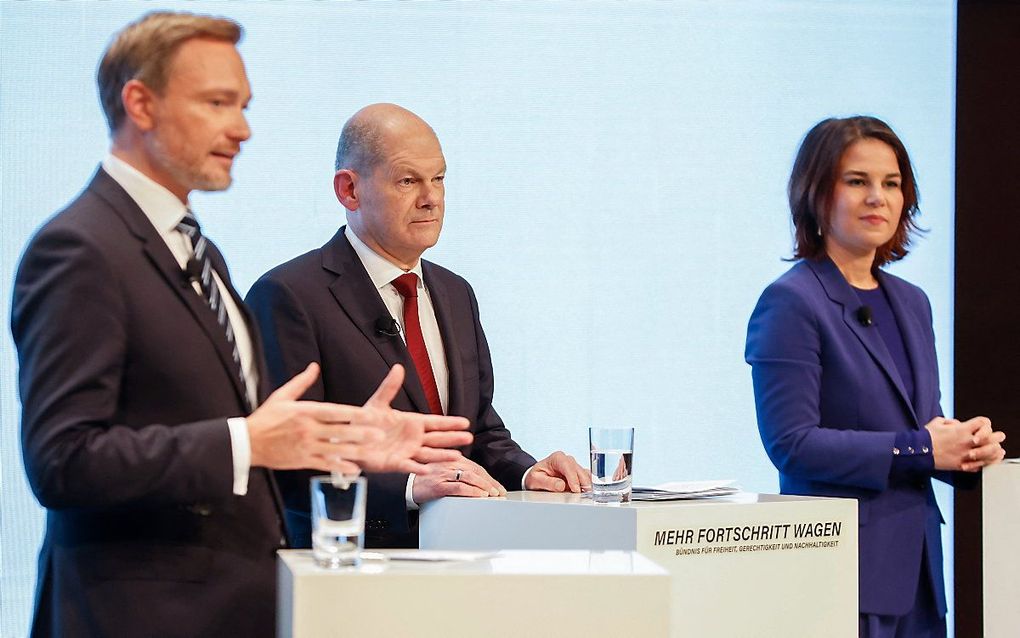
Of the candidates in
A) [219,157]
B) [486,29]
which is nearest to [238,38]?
[219,157]

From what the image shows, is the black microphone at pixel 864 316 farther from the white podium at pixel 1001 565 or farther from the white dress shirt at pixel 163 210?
the white dress shirt at pixel 163 210

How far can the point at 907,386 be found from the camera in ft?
11.3

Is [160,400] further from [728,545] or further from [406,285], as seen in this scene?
[406,285]

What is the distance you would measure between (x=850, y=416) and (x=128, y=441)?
198 centimetres

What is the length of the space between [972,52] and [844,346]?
7.39 feet

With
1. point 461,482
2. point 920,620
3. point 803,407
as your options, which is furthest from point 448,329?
point 920,620

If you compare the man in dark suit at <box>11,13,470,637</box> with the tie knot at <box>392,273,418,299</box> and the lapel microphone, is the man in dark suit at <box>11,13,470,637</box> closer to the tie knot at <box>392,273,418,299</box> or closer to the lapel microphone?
the lapel microphone

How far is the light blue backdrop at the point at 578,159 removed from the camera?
4.14 meters

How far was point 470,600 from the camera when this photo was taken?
182 cm

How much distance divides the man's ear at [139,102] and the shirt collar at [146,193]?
0.26 ft

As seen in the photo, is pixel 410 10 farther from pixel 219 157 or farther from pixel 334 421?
pixel 334 421

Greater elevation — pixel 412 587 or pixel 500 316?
pixel 500 316

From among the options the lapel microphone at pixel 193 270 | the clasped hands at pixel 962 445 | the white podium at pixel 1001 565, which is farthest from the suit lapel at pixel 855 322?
the lapel microphone at pixel 193 270

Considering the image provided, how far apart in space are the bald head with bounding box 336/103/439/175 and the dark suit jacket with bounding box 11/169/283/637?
1.22m
